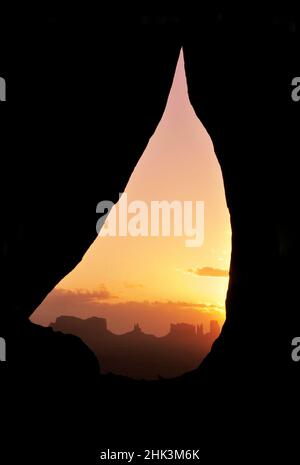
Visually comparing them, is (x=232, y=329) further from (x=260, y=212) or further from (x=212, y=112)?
(x=212, y=112)

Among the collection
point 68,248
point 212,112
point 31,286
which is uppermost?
point 212,112

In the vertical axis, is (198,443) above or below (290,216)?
below

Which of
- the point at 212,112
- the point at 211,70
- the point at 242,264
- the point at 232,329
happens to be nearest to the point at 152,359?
the point at 232,329

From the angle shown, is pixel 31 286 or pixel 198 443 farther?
pixel 31 286

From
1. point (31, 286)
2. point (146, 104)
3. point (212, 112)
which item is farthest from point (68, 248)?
point (212, 112)

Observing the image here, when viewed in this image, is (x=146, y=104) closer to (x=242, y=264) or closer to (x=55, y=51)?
(x=55, y=51)

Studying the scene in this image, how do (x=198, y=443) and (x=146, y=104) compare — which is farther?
(x=146, y=104)
